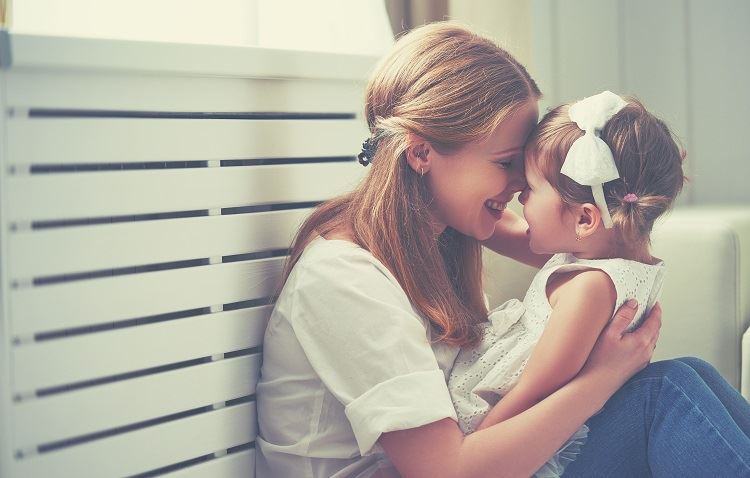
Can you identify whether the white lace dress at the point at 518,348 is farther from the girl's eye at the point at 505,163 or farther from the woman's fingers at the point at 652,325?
the girl's eye at the point at 505,163

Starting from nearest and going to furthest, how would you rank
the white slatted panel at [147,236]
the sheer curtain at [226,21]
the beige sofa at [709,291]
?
the white slatted panel at [147,236]
the sheer curtain at [226,21]
the beige sofa at [709,291]

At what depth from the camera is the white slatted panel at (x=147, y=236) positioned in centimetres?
94

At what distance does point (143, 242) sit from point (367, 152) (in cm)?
34

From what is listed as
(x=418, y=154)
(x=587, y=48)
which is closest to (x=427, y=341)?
(x=418, y=154)

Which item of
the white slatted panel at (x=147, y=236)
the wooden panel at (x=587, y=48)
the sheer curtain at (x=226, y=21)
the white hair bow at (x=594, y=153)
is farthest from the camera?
the wooden panel at (x=587, y=48)

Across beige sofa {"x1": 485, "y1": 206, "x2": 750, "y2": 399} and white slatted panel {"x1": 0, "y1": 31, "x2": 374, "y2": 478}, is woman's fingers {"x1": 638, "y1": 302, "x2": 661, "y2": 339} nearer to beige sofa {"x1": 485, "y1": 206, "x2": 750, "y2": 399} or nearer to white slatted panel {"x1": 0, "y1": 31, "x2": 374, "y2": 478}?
beige sofa {"x1": 485, "y1": 206, "x2": 750, "y2": 399}

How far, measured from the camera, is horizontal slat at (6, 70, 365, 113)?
0.95 meters

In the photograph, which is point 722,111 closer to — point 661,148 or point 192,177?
point 661,148

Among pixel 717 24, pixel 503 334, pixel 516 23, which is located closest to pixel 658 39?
pixel 717 24

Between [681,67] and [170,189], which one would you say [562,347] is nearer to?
[170,189]

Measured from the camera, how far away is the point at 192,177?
3.61 ft

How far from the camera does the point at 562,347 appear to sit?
1125 millimetres

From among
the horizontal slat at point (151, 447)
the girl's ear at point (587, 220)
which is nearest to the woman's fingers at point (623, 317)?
the girl's ear at point (587, 220)

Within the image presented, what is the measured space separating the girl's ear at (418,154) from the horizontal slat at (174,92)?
166mm
